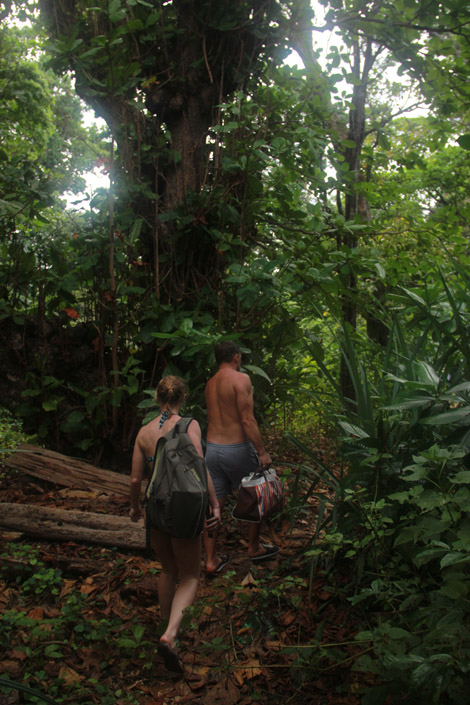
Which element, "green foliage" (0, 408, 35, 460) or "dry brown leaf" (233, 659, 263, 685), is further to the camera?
"green foliage" (0, 408, 35, 460)

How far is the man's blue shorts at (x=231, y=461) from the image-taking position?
4363 mm

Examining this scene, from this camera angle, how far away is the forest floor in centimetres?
267

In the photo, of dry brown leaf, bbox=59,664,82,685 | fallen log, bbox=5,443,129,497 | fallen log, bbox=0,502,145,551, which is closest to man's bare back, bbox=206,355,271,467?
fallen log, bbox=0,502,145,551

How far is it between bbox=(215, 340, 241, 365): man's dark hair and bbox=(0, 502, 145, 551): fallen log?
60.5 inches

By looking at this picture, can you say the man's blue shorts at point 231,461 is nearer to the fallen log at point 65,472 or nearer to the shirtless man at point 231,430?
the shirtless man at point 231,430

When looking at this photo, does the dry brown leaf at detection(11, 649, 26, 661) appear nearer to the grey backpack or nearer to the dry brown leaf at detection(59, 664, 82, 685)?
the dry brown leaf at detection(59, 664, 82, 685)

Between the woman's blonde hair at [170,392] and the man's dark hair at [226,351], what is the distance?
106 cm

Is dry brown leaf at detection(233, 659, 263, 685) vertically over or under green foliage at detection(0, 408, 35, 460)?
under

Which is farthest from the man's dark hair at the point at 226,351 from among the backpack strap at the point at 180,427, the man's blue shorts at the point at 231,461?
the backpack strap at the point at 180,427

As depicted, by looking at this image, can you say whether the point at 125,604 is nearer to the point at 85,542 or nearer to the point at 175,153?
the point at 85,542

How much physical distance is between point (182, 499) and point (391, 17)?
5.18m

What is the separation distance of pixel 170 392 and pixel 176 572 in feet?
3.77

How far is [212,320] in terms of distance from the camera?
17.0 feet

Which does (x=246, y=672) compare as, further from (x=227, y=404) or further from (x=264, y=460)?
(x=227, y=404)
